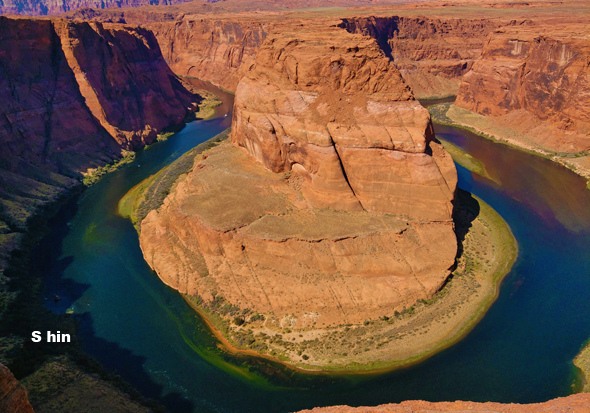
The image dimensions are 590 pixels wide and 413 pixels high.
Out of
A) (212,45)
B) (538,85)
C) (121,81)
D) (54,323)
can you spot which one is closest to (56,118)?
(121,81)

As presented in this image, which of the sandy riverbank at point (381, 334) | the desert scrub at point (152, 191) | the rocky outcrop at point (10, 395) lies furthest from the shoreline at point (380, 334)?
the rocky outcrop at point (10, 395)

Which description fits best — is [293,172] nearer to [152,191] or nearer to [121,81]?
[152,191]

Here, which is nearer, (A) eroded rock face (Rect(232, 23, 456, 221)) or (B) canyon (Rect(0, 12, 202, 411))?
(A) eroded rock face (Rect(232, 23, 456, 221))

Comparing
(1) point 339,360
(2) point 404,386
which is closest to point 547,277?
(2) point 404,386

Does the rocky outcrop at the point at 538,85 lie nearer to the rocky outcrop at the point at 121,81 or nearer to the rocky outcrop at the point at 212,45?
the rocky outcrop at the point at 212,45

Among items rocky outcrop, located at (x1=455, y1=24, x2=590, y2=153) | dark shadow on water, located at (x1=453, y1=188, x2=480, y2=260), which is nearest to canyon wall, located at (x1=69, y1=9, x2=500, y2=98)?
rocky outcrop, located at (x1=455, y1=24, x2=590, y2=153)

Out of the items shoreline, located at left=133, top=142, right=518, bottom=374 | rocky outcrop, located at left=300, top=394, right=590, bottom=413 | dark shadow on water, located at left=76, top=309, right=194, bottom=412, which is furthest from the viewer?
shoreline, located at left=133, top=142, right=518, bottom=374

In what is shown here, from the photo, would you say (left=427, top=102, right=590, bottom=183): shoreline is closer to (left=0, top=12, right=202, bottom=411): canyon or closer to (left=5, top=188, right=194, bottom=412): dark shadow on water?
(left=0, top=12, right=202, bottom=411): canyon
